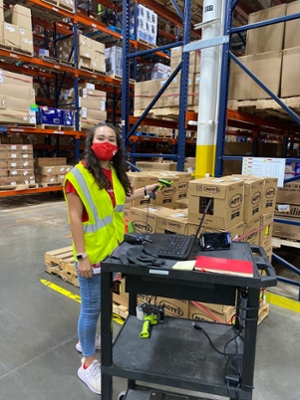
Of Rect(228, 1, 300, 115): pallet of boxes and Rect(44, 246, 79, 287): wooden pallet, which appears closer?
Rect(228, 1, 300, 115): pallet of boxes

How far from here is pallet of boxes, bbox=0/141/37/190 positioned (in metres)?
7.13

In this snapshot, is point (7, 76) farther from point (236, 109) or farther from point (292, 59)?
point (292, 59)

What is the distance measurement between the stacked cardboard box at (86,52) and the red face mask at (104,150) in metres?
7.52

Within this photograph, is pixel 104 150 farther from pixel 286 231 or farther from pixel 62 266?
pixel 286 231

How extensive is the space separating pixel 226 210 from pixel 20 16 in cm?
723

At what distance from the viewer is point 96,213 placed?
183 centimetres

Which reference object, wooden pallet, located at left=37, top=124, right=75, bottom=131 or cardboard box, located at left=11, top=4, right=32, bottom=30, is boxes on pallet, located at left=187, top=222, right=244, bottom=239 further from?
cardboard box, located at left=11, top=4, right=32, bottom=30

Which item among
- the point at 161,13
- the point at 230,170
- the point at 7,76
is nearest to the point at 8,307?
the point at 230,170

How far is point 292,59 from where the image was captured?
323 cm

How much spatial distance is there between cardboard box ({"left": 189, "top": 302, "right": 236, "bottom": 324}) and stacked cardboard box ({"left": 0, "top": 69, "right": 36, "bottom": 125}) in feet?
21.0

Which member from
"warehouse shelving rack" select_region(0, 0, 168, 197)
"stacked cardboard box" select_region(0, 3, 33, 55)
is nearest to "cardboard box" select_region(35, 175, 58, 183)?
"warehouse shelving rack" select_region(0, 0, 168, 197)

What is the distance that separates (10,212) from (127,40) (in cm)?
472

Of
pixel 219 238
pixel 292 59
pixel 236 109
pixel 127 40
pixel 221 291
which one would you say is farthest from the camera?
pixel 127 40

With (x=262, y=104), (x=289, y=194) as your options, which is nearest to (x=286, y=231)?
(x=289, y=194)
